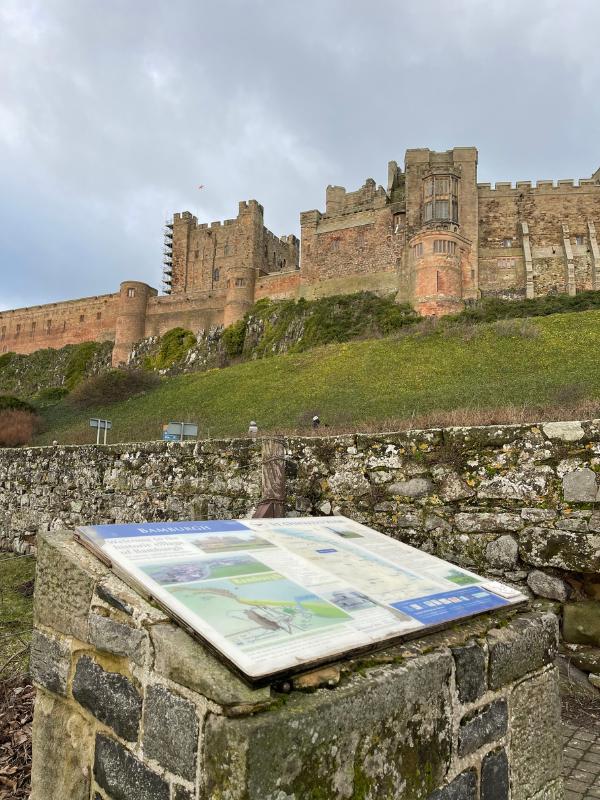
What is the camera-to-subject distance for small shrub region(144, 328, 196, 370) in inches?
1956

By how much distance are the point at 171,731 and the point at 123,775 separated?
0.43m

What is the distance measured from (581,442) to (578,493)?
17.2 inches

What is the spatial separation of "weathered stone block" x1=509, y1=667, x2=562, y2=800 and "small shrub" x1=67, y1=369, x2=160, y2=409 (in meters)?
35.2

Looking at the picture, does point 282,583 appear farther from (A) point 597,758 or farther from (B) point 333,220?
(B) point 333,220

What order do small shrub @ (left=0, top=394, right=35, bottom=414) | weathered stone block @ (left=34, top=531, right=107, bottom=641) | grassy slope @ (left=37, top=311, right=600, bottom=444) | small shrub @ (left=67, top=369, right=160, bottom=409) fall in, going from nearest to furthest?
weathered stone block @ (left=34, top=531, right=107, bottom=641), grassy slope @ (left=37, top=311, right=600, bottom=444), small shrub @ (left=0, top=394, right=35, bottom=414), small shrub @ (left=67, top=369, right=160, bottom=409)

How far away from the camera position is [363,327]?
124 ft

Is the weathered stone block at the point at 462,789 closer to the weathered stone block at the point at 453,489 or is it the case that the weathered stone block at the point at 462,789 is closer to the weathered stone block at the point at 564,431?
the weathered stone block at the point at 453,489

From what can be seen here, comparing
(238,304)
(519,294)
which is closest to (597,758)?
(519,294)

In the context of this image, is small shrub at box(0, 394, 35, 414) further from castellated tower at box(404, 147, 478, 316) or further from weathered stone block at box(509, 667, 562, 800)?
weathered stone block at box(509, 667, 562, 800)

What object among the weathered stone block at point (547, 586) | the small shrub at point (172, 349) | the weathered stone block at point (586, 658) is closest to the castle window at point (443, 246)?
the small shrub at point (172, 349)

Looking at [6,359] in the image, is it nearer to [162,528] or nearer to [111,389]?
[111,389]

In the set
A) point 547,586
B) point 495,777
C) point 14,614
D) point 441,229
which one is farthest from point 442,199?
point 495,777

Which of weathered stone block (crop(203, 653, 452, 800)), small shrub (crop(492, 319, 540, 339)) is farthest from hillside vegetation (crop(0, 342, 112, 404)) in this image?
weathered stone block (crop(203, 653, 452, 800))

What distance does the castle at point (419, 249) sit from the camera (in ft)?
128
